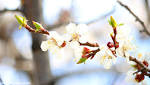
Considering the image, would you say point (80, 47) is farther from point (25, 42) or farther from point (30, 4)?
point (25, 42)

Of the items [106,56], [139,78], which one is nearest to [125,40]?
[106,56]

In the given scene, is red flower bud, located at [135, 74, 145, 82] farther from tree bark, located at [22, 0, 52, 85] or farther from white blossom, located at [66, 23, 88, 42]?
tree bark, located at [22, 0, 52, 85]

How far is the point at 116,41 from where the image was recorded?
2.55 ft

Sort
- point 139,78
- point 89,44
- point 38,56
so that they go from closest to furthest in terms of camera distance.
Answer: point 89,44, point 139,78, point 38,56

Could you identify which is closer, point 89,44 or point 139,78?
point 89,44

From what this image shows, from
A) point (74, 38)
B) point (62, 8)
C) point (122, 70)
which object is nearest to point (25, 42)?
point (62, 8)

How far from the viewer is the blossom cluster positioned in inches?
29.6

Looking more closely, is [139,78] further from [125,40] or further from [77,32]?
[77,32]

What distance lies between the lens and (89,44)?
75cm

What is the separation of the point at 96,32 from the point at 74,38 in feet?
8.60

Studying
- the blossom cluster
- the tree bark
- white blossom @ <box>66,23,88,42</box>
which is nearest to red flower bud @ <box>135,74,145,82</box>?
the blossom cluster

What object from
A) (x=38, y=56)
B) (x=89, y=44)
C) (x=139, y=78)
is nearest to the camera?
(x=89, y=44)

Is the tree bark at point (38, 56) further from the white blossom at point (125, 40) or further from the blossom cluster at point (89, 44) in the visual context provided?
the white blossom at point (125, 40)

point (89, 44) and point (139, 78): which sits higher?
point (89, 44)
